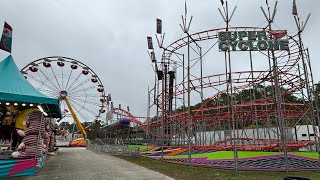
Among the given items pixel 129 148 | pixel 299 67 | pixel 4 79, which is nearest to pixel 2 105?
pixel 4 79

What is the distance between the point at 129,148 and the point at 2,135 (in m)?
11.5

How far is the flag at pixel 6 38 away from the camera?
11.0 metres

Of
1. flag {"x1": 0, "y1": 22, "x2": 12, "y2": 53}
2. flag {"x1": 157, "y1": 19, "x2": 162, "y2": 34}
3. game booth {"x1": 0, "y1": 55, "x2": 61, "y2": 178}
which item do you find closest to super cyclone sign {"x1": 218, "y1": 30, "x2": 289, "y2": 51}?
flag {"x1": 157, "y1": 19, "x2": 162, "y2": 34}

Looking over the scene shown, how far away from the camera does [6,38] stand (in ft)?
36.8

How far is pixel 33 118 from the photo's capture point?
33.7ft

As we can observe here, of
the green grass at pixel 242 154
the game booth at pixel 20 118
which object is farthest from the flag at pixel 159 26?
the game booth at pixel 20 118

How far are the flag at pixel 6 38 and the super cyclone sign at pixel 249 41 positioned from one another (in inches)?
402

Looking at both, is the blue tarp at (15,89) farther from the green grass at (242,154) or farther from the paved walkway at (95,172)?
the green grass at (242,154)

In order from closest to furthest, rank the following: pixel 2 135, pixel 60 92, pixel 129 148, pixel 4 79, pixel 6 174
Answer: pixel 6 174 → pixel 4 79 → pixel 2 135 → pixel 129 148 → pixel 60 92

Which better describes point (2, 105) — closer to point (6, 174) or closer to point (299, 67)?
point (6, 174)

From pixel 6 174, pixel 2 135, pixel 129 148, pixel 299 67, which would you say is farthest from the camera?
pixel 129 148

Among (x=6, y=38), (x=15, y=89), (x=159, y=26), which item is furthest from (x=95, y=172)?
(x=159, y=26)

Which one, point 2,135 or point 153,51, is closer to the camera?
point 2,135

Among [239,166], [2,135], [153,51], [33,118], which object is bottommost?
[239,166]
